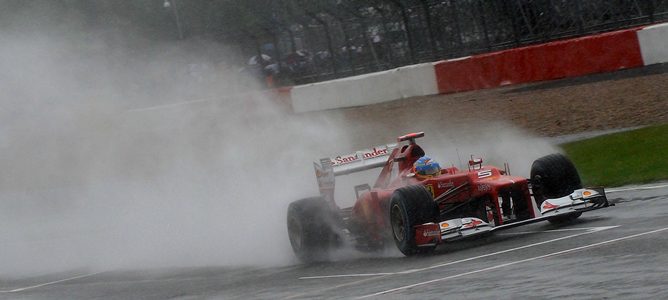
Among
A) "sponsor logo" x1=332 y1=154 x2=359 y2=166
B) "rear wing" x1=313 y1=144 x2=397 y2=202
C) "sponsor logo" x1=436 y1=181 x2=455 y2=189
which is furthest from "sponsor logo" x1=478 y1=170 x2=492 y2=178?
"sponsor logo" x1=332 y1=154 x2=359 y2=166

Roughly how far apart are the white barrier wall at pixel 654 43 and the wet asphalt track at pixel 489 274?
9573mm

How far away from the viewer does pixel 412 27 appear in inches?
1268

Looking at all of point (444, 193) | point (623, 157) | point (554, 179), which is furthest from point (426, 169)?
point (623, 157)

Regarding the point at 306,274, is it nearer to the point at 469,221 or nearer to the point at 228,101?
the point at 469,221

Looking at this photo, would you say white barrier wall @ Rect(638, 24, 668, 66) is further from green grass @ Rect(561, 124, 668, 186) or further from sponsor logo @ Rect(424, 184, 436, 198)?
sponsor logo @ Rect(424, 184, 436, 198)

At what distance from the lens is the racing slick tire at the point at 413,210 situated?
42.5 feet

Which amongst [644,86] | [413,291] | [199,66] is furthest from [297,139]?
[413,291]

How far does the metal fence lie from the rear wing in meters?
12.7

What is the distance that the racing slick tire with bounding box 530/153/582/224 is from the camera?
44.8ft

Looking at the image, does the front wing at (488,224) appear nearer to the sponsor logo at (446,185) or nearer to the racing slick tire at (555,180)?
the racing slick tire at (555,180)

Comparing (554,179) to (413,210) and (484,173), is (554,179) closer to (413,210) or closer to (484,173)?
(484,173)

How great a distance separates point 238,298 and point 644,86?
14.0m

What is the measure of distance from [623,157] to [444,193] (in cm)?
646

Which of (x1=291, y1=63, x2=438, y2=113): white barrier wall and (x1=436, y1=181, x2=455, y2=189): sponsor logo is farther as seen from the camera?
(x1=291, y1=63, x2=438, y2=113): white barrier wall
